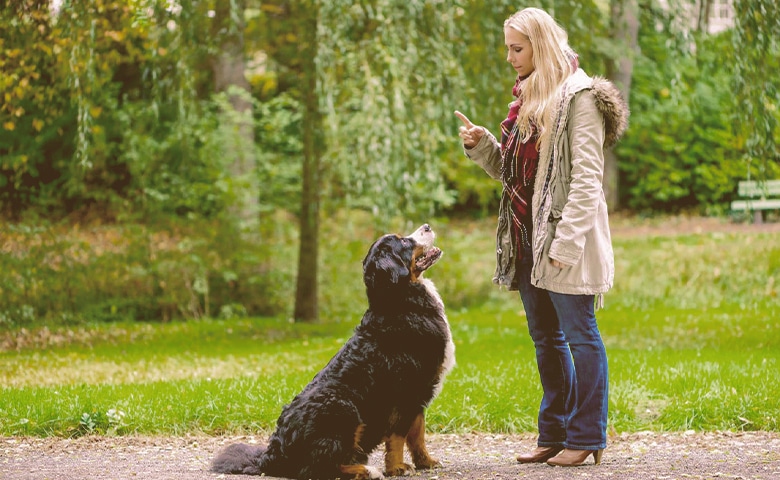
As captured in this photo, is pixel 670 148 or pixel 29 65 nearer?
pixel 29 65

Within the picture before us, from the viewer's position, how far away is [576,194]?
4.19 metres

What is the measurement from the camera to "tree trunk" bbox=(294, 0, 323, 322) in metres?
11.3

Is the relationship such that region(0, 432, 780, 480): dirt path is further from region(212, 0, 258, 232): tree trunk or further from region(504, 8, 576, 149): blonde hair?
region(212, 0, 258, 232): tree trunk

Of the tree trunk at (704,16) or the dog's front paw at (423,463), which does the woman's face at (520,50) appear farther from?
the tree trunk at (704,16)

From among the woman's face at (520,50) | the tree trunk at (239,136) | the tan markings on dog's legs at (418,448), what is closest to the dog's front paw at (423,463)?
the tan markings on dog's legs at (418,448)

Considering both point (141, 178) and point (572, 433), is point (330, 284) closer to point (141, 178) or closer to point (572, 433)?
point (141, 178)

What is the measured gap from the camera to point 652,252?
51.6 ft

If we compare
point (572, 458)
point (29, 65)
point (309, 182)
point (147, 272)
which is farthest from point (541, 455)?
point (147, 272)

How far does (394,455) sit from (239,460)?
78 cm

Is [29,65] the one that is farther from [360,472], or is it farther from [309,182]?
[360,472]

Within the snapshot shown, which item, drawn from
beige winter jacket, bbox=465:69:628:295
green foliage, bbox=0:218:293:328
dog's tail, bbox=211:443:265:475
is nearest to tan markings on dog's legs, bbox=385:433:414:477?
dog's tail, bbox=211:443:265:475

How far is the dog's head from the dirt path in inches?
38.7

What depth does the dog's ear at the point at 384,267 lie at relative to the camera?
175 inches

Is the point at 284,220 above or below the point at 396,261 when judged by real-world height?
below
